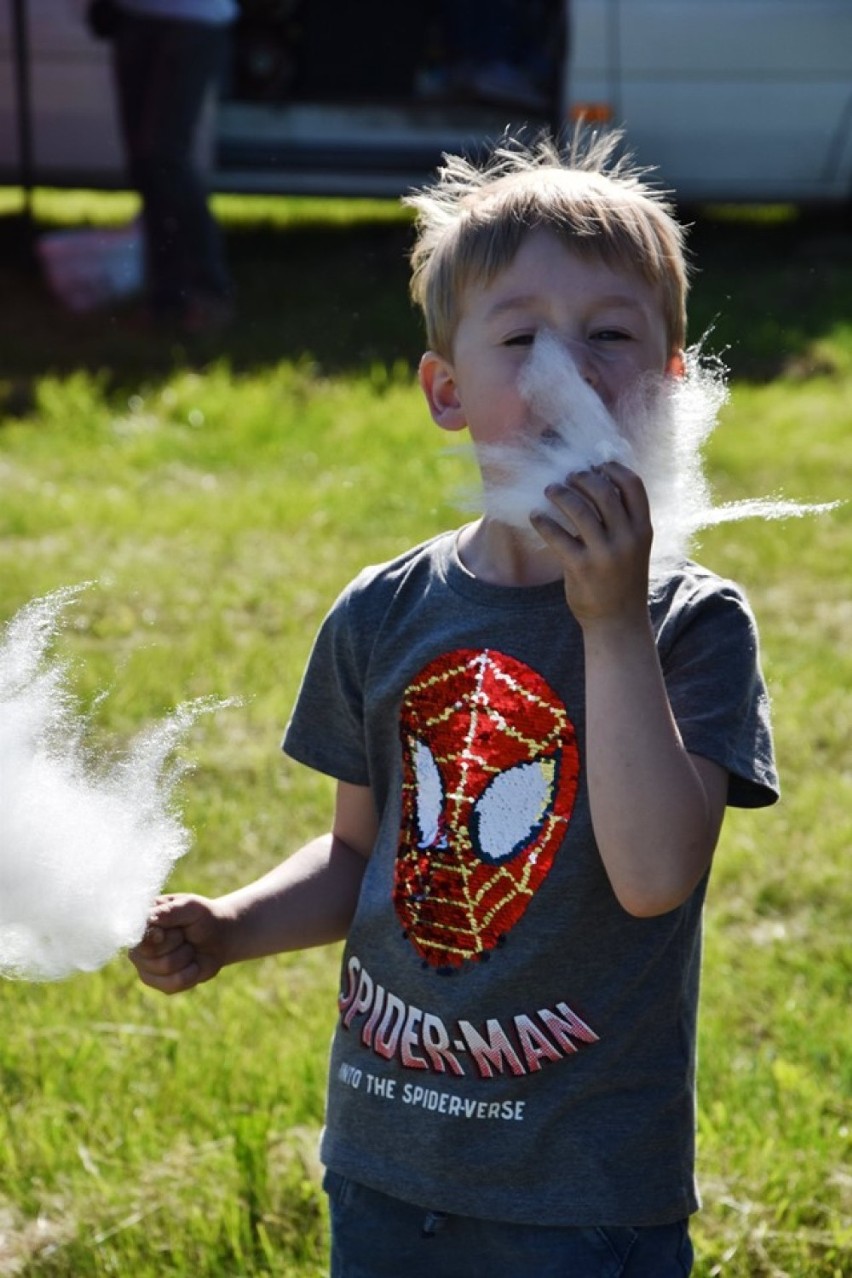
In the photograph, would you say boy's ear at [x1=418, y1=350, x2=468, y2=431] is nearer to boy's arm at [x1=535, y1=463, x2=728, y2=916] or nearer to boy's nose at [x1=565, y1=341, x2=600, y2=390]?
boy's nose at [x1=565, y1=341, x2=600, y2=390]

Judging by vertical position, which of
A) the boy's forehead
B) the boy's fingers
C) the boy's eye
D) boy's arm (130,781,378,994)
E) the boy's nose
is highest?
the boy's forehead

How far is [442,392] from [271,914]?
0.59 meters

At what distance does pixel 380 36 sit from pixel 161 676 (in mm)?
5661

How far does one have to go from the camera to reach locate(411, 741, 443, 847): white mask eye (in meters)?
1.72

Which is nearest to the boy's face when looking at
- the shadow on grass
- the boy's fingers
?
the boy's fingers

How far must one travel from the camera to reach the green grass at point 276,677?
227cm

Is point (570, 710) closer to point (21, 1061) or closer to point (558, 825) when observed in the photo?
point (558, 825)

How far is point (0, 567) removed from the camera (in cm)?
444

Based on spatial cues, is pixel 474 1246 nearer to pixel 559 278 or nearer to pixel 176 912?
pixel 176 912

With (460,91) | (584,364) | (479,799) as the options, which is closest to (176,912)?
(479,799)

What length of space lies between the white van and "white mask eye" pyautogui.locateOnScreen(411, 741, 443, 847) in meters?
5.87

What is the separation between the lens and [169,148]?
21.9 feet

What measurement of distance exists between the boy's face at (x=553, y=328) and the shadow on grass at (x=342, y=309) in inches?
141

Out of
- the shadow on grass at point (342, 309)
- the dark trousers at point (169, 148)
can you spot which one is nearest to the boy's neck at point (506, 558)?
the shadow on grass at point (342, 309)
